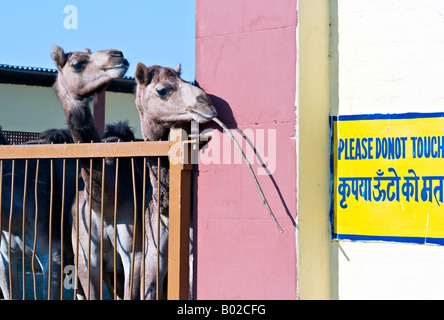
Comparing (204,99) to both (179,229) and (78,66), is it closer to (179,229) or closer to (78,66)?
(179,229)

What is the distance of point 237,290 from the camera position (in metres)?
4.59

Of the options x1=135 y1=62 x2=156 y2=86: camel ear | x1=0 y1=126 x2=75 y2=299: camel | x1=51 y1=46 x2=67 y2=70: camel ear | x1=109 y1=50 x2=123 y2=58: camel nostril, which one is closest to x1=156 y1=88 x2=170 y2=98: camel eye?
x1=135 y1=62 x2=156 y2=86: camel ear

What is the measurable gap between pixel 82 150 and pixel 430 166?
2478mm

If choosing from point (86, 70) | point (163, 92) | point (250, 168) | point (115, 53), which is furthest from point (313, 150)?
point (86, 70)

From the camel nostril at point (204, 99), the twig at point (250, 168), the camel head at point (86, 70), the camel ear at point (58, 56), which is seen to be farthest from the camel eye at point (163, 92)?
the camel ear at point (58, 56)

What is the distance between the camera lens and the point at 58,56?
21.4 ft

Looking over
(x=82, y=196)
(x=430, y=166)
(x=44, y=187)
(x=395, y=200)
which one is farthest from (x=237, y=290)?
(x=44, y=187)

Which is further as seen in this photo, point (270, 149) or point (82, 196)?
point (82, 196)

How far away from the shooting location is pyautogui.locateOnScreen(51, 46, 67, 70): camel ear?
648 cm

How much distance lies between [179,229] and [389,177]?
1431 mm

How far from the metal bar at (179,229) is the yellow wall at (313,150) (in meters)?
0.83

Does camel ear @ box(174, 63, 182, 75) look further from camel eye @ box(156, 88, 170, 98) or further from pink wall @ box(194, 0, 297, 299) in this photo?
pink wall @ box(194, 0, 297, 299)

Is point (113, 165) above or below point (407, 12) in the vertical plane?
below
